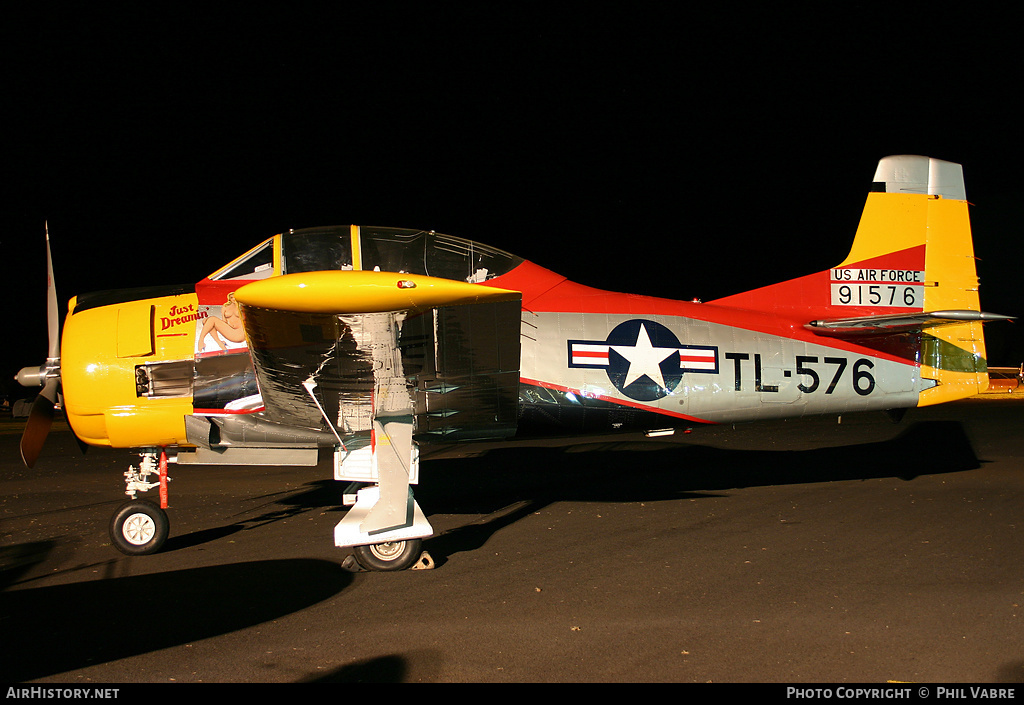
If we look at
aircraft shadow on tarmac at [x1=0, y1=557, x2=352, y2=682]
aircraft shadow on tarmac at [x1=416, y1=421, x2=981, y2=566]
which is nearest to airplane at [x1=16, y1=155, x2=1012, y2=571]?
aircraft shadow on tarmac at [x1=0, y1=557, x2=352, y2=682]

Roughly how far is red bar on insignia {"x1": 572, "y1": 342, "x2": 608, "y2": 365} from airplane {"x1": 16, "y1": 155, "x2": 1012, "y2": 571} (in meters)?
0.01

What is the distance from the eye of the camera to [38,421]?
→ 5.60 meters

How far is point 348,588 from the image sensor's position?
4.62 m

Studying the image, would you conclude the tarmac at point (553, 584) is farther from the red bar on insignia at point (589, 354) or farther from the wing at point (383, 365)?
the red bar on insignia at point (589, 354)

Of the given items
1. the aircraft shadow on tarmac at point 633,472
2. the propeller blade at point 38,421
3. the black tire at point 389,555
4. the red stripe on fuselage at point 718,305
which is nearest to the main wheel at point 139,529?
the propeller blade at point 38,421

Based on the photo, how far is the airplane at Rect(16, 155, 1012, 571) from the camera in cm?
448

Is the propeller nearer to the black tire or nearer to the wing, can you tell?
the wing

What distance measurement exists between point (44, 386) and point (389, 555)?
10.9ft

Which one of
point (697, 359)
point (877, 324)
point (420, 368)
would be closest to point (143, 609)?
point (420, 368)

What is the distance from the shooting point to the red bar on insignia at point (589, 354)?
5.63m

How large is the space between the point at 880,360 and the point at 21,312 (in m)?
32.7

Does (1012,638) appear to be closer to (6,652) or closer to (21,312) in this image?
(6,652)

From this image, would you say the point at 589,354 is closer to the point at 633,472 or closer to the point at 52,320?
the point at 633,472
